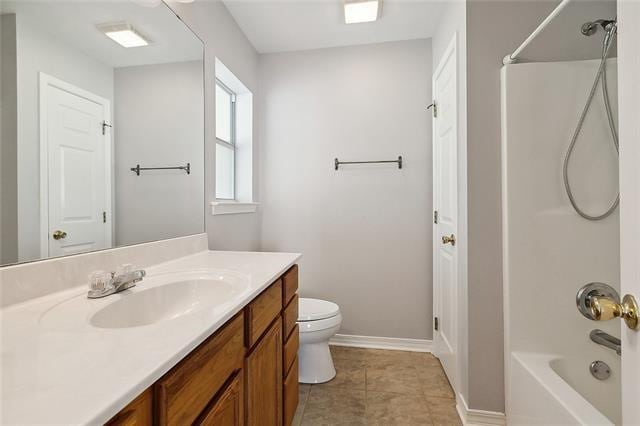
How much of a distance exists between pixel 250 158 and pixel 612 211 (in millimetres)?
2170

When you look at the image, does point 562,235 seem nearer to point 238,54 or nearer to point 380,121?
point 380,121

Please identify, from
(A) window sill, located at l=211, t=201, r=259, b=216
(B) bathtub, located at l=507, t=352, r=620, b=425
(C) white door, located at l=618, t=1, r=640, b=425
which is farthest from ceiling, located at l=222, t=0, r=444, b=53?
(B) bathtub, located at l=507, t=352, r=620, b=425

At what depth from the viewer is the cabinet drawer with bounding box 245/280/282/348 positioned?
91cm

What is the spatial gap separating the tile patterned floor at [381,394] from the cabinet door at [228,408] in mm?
855

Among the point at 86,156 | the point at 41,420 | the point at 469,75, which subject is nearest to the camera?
the point at 41,420

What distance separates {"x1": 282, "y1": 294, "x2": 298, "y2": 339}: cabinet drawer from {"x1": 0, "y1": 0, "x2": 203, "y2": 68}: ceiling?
117cm

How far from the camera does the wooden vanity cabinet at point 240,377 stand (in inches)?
20.7

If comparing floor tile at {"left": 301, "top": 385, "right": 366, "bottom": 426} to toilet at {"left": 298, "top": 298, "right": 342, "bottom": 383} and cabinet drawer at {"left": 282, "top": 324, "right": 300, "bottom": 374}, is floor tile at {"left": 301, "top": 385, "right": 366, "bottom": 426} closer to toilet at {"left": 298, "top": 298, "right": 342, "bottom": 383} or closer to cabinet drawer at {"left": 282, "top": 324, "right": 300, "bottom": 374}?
toilet at {"left": 298, "top": 298, "right": 342, "bottom": 383}

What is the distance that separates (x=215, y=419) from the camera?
0.70 metres

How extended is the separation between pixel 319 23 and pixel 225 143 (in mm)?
1088

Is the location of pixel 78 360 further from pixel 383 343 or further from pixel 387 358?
pixel 383 343

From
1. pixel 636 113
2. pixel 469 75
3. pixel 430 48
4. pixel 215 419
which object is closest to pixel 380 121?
pixel 430 48

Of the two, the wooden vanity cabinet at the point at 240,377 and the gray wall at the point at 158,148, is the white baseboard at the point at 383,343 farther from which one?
the gray wall at the point at 158,148

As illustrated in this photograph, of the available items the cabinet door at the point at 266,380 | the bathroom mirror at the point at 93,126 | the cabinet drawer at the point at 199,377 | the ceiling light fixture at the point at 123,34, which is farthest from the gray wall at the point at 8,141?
the cabinet door at the point at 266,380
